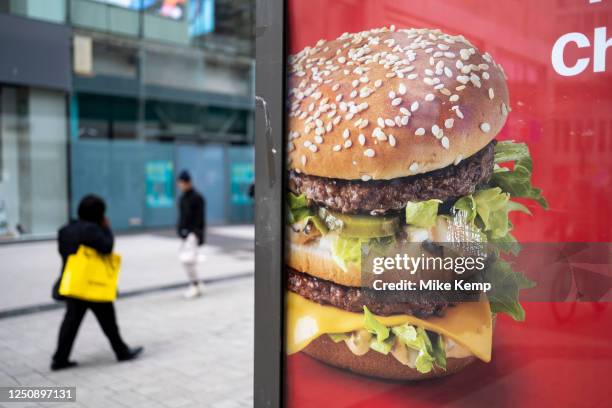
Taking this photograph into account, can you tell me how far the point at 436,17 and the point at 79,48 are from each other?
14.9 meters

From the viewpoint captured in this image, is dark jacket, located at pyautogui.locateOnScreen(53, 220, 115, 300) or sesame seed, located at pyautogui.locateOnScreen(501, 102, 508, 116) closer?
sesame seed, located at pyautogui.locateOnScreen(501, 102, 508, 116)

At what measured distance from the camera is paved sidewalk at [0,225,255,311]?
31.2ft

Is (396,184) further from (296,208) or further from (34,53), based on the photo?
(34,53)

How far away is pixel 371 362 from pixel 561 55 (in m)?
1.69

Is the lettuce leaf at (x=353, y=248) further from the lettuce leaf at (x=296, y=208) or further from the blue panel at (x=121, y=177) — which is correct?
the blue panel at (x=121, y=177)

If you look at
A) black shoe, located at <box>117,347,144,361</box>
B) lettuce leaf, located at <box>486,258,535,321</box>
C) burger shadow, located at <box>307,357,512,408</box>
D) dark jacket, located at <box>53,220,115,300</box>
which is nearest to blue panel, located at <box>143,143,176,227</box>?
black shoe, located at <box>117,347,144,361</box>

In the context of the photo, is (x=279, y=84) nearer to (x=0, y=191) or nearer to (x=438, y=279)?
(x=438, y=279)

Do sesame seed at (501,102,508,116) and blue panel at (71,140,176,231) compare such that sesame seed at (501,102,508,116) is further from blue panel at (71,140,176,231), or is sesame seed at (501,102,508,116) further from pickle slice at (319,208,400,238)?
blue panel at (71,140,176,231)

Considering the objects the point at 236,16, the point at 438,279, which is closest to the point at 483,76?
the point at 438,279

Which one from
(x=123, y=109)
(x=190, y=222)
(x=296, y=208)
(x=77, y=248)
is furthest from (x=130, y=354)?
(x=123, y=109)

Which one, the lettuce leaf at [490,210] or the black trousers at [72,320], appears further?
the black trousers at [72,320]

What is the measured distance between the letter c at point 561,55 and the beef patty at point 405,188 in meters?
0.43

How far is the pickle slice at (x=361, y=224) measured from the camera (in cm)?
270

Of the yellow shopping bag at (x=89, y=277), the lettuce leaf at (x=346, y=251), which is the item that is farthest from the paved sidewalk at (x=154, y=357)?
the lettuce leaf at (x=346, y=251)
